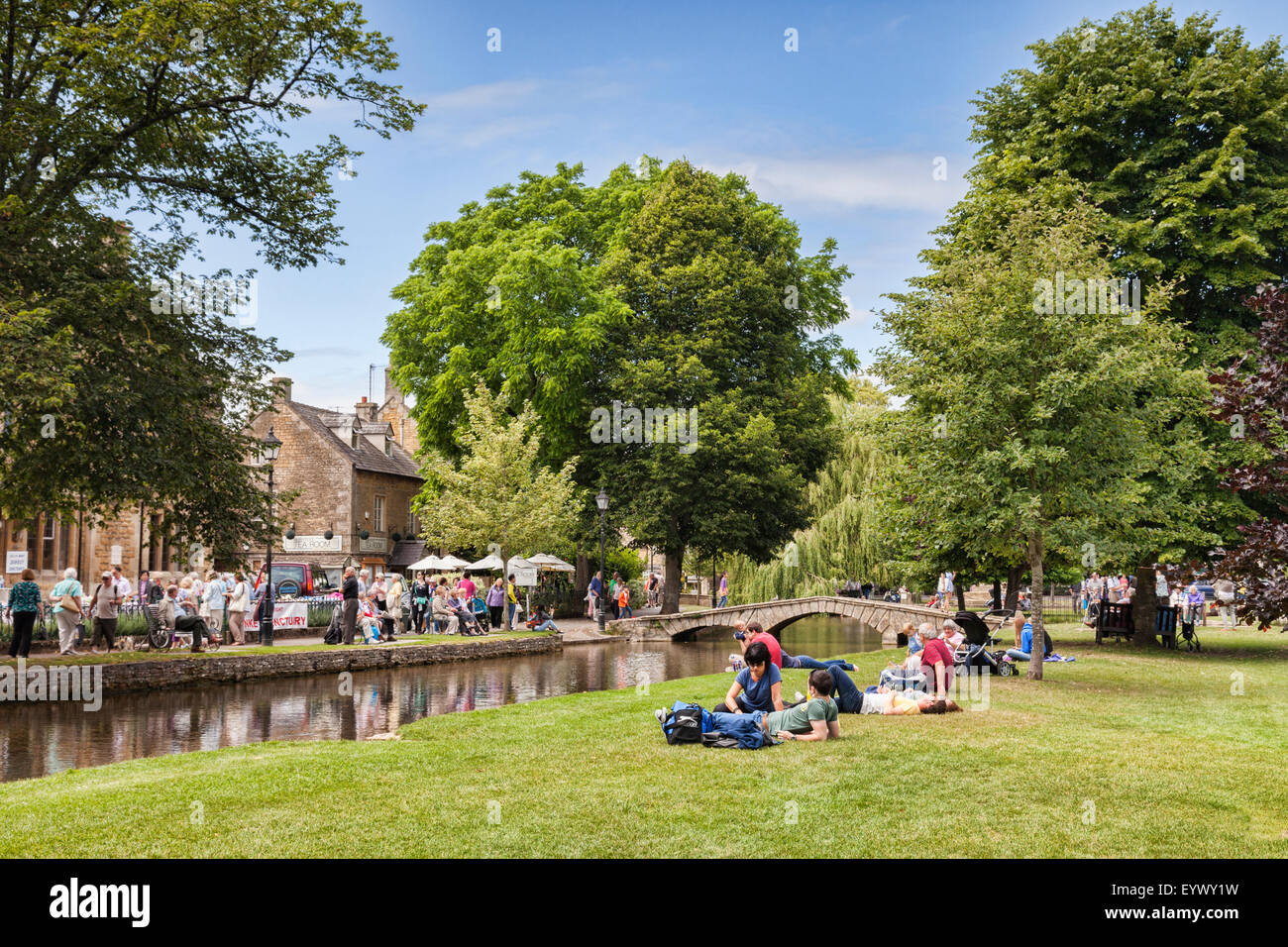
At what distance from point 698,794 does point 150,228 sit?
18.0 meters

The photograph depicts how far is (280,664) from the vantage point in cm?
2234

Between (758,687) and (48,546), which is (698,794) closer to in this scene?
(758,687)

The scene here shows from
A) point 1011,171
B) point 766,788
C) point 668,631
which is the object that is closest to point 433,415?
point 668,631

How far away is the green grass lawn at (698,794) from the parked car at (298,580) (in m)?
27.5

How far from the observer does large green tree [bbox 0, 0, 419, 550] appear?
17.0 meters

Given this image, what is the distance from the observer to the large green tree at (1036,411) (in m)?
16.9

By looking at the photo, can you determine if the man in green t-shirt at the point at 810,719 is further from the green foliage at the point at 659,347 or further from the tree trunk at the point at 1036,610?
the green foliage at the point at 659,347

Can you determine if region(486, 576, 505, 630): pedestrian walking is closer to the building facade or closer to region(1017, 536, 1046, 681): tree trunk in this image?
the building facade

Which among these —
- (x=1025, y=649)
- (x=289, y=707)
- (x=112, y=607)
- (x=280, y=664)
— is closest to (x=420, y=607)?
(x=280, y=664)

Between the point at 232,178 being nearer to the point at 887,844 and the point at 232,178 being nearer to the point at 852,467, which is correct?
the point at 887,844

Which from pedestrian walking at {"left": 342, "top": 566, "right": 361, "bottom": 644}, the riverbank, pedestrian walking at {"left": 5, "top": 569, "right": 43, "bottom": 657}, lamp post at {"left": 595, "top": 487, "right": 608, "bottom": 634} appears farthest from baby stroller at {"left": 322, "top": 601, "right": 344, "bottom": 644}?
lamp post at {"left": 595, "top": 487, "right": 608, "bottom": 634}

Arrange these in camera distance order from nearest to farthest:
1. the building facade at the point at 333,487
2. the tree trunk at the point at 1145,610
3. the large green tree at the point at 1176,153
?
the large green tree at the point at 1176,153
the tree trunk at the point at 1145,610
the building facade at the point at 333,487

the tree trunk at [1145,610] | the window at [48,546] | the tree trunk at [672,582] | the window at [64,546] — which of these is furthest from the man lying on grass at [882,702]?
the window at [64,546]

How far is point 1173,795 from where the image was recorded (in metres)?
8.38
